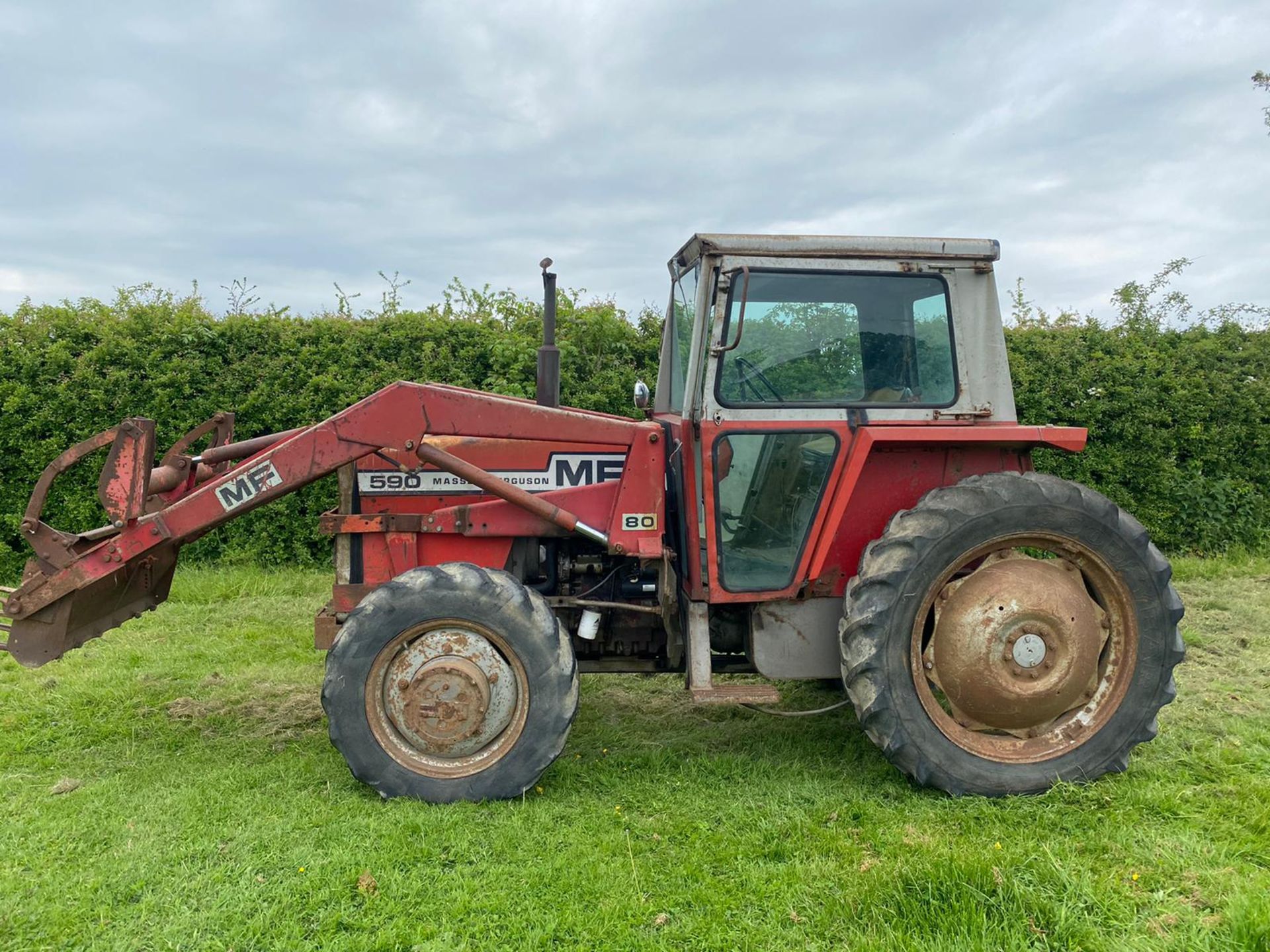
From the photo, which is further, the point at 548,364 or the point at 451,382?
the point at 451,382

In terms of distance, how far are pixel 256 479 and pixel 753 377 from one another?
212 cm

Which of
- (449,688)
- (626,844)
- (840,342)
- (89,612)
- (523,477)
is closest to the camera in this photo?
(626,844)

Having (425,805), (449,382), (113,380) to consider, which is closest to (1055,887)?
(425,805)

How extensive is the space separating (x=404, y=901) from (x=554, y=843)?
0.57 m

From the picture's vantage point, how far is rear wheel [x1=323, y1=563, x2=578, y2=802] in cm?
342

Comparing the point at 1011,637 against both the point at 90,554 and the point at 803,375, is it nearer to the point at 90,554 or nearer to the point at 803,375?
the point at 803,375

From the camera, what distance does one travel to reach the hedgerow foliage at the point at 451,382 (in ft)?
24.5

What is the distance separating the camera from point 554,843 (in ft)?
10.2

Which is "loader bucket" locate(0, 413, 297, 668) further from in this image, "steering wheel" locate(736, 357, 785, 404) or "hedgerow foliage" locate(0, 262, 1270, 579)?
"hedgerow foliage" locate(0, 262, 1270, 579)

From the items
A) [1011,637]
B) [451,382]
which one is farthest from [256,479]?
[451,382]

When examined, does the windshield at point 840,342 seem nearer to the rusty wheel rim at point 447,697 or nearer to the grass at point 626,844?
the rusty wheel rim at point 447,697

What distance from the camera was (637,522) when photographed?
383cm

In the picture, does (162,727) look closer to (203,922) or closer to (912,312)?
(203,922)

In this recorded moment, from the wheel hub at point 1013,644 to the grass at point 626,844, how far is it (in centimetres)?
40
